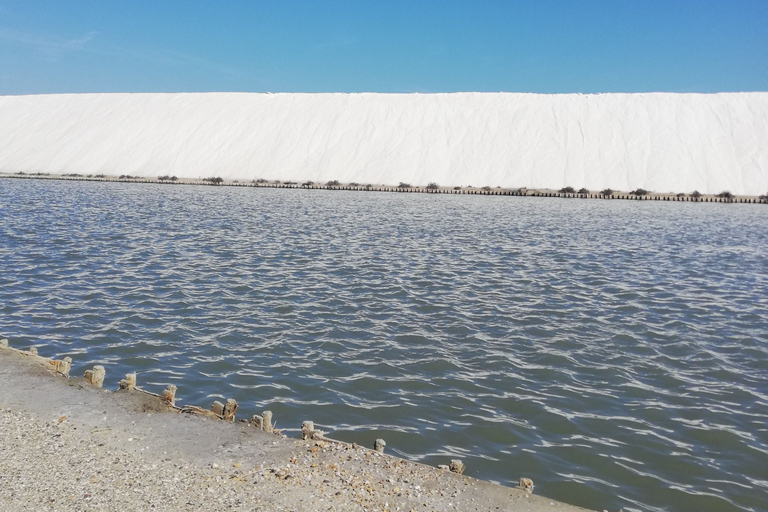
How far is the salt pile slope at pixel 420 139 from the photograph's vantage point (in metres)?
66.5

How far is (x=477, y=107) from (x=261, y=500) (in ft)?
270

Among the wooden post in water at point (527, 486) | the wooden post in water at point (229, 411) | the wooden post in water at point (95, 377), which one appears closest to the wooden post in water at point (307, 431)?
the wooden post in water at point (229, 411)

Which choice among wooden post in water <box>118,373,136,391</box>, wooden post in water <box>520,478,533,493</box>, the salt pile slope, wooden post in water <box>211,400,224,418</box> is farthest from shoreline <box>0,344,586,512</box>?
the salt pile slope

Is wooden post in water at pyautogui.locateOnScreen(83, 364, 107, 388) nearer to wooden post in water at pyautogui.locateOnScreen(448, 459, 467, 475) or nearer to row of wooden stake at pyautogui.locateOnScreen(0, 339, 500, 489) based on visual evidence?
row of wooden stake at pyautogui.locateOnScreen(0, 339, 500, 489)

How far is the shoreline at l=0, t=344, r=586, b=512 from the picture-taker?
527cm

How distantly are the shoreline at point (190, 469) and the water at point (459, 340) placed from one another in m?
1.12

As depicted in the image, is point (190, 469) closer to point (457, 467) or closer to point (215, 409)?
point (215, 409)

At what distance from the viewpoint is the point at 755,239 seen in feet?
91.2

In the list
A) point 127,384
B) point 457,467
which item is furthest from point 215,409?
point 457,467

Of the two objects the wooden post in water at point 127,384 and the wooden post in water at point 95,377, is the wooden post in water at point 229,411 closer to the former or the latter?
the wooden post in water at point 127,384

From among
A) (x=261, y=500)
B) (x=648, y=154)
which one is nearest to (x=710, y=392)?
(x=261, y=500)

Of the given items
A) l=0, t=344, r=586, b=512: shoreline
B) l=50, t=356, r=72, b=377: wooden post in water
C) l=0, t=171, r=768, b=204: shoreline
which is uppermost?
l=0, t=171, r=768, b=204: shoreline

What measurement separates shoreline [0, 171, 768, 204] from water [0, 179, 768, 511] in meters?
33.1

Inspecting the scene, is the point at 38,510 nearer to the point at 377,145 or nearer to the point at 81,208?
the point at 81,208
